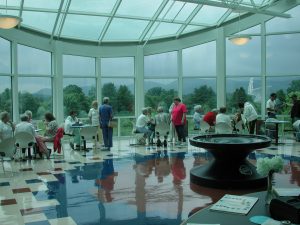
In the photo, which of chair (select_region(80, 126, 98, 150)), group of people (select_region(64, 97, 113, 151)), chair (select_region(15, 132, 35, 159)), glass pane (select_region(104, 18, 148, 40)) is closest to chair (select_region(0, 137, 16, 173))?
chair (select_region(15, 132, 35, 159))

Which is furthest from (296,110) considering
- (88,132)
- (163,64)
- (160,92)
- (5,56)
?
(5,56)

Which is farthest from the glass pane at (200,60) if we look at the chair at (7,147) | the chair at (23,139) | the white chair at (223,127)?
the chair at (7,147)

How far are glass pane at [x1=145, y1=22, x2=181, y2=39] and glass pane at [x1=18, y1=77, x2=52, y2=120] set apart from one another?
416 cm

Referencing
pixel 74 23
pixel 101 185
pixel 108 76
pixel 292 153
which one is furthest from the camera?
pixel 108 76

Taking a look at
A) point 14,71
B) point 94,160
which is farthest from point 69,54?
point 94,160

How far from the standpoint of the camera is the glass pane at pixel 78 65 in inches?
516

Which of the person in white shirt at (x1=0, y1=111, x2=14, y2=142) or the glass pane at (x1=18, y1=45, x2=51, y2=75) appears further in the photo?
the glass pane at (x1=18, y1=45, x2=51, y2=75)

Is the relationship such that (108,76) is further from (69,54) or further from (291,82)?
(291,82)

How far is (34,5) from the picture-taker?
10.6 metres

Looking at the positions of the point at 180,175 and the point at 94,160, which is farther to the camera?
the point at 94,160

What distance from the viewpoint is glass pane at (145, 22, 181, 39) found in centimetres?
1337

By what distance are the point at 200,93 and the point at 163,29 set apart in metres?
2.83

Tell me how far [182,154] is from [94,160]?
7.48 ft

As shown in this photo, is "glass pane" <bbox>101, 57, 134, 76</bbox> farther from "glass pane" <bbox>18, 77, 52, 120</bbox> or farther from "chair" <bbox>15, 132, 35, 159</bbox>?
"chair" <bbox>15, 132, 35, 159</bbox>
